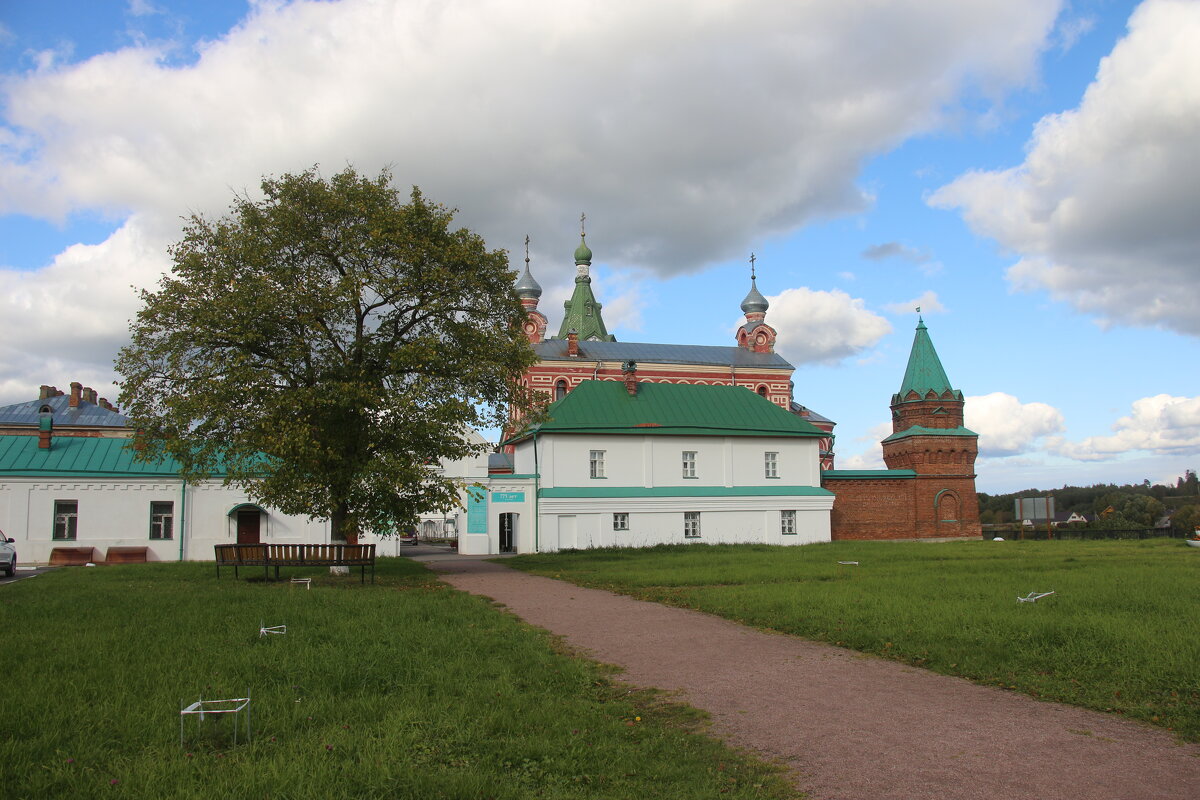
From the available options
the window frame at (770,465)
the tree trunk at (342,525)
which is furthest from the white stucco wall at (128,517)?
the window frame at (770,465)

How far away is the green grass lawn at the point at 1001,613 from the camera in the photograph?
7336 mm

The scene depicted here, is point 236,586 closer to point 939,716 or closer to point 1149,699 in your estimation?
point 939,716

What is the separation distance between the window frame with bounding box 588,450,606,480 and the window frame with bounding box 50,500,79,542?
17.5m

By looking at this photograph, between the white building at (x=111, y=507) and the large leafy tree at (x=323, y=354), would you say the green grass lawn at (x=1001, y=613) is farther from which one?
the white building at (x=111, y=507)

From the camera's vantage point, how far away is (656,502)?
3316cm

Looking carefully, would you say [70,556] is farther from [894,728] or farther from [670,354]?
[670,354]

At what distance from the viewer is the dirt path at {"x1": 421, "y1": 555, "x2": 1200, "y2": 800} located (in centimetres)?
500

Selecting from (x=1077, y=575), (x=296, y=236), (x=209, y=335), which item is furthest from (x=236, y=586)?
(x=1077, y=575)

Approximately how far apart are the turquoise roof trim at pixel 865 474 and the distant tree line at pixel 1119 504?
13802mm

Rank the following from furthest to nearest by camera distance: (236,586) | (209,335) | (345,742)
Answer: (209,335)
(236,586)
(345,742)

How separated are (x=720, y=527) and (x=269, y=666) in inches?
1089

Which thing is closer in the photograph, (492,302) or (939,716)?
(939,716)

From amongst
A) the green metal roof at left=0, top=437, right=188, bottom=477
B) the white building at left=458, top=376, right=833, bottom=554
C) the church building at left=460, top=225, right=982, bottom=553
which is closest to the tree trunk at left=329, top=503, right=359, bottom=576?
the church building at left=460, top=225, right=982, bottom=553

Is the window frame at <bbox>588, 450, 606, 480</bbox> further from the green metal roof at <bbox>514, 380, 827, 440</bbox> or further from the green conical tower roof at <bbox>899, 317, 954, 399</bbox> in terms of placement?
the green conical tower roof at <bbox>899, 317, 954, 399</bbox>
